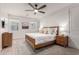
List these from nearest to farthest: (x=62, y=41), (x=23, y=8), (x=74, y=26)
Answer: (x=23, y=8), (x=74, y=26), (x=62, y=41)

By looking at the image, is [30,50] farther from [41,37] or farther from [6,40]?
[6,40]

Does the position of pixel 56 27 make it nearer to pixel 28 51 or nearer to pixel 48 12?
pixel 48 12

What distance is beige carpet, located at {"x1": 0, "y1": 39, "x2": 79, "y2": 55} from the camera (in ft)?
7.09

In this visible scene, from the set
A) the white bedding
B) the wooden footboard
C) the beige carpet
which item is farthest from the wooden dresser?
the white bedding

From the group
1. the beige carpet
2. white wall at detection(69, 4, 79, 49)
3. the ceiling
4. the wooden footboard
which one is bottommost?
the beige carpet

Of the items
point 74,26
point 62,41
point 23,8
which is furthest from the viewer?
point 62,41

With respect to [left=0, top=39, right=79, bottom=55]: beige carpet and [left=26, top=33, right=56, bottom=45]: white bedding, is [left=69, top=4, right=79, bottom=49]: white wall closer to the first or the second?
[left=0, top=39, right=79, bottom=55]: beige carpet

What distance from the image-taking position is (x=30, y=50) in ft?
7.41

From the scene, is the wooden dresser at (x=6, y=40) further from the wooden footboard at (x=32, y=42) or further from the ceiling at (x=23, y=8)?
the ceiling at (x=23, y=8)

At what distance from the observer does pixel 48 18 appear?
2.39 meters

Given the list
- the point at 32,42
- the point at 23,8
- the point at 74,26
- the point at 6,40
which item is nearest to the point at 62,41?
the point at 74,26
